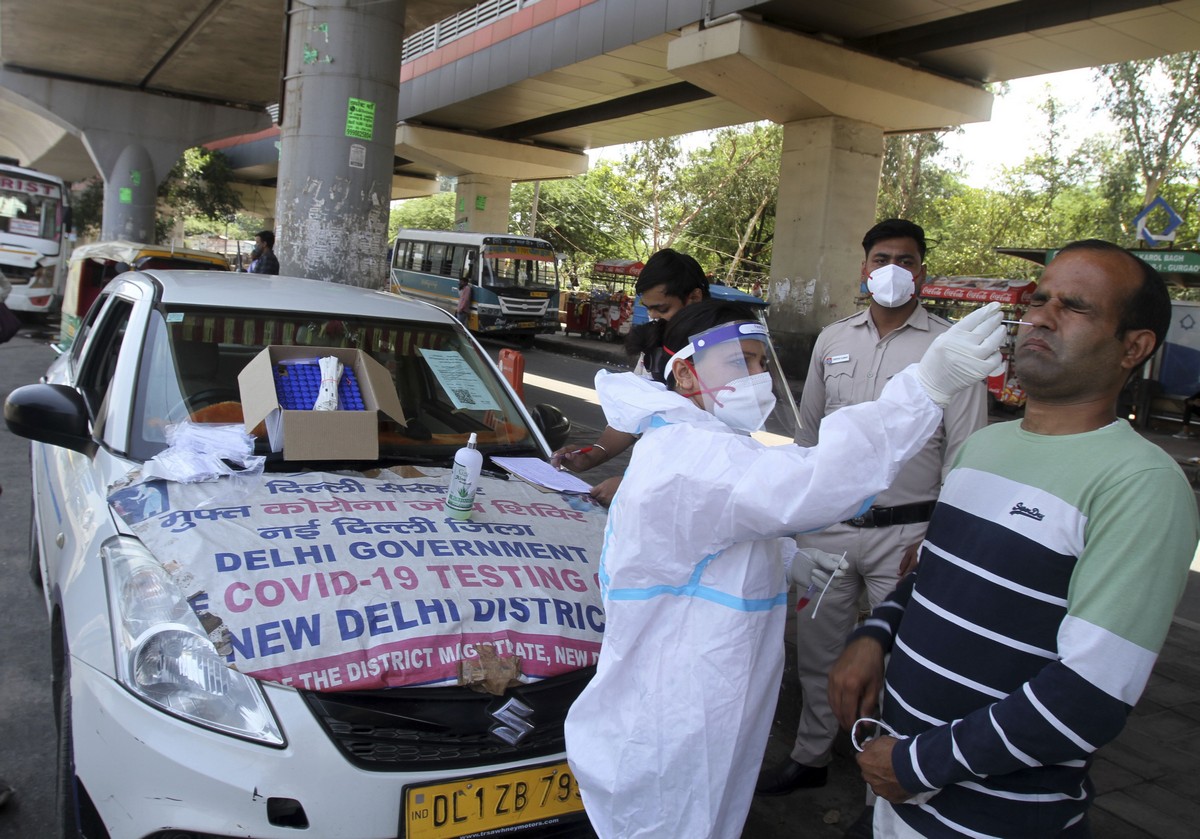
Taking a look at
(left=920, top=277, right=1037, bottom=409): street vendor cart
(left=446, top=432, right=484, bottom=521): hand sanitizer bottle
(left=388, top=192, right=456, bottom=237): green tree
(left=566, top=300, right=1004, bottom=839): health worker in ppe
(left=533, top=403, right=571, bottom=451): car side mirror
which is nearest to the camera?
(left=566, top=300, right=1004, bottom=839): health worker in ppe

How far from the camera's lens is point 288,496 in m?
2.75

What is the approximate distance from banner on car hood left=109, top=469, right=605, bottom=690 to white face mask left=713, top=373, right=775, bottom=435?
802 mm

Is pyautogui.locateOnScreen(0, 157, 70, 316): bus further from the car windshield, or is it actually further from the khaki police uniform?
the khaki police uniform

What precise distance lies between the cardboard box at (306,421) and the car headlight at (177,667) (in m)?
0.84

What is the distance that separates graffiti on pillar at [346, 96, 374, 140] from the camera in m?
9.07

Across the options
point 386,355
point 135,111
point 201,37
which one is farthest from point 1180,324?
point 135,111

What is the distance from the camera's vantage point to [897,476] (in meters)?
3.00

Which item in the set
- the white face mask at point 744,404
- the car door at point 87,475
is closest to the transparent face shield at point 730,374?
the white face mask at point 744,404

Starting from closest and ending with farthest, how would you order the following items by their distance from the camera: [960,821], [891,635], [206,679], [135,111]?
[960,821] < [891,635] < [206,679] < [135,111]

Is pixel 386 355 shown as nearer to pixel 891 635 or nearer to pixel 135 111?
pixel 891 635

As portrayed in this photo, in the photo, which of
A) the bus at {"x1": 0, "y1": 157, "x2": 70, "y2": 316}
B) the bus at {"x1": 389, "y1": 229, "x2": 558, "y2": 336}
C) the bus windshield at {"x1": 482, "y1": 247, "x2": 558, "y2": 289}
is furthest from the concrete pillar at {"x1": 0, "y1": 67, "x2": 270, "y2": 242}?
the bus windshield at {"x1": 482, "y1": 247, "x2": 558, "y2": 289}

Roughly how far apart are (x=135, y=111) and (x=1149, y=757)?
29.0 meters

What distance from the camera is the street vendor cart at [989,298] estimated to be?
15.9 m

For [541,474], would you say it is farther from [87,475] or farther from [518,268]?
[518,268]
